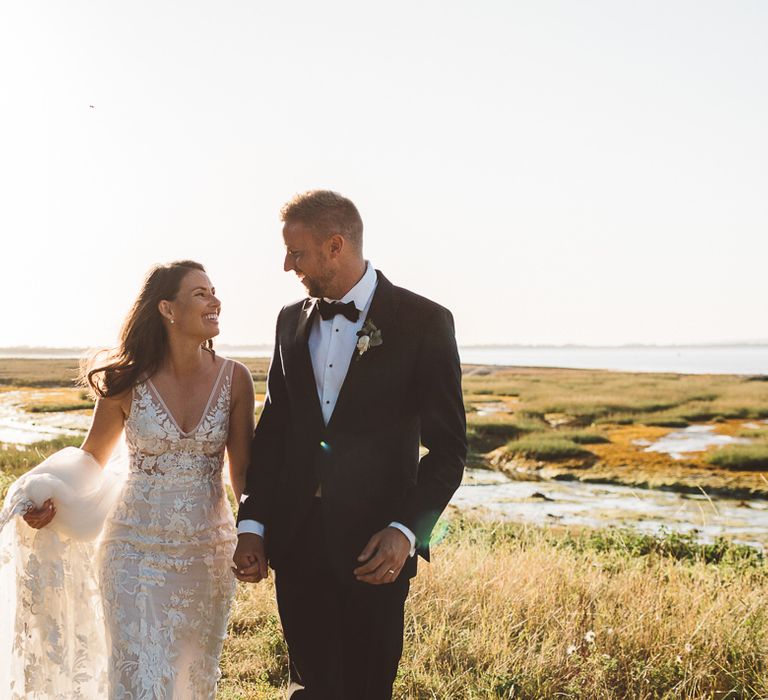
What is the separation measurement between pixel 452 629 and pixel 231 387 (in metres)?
2.44

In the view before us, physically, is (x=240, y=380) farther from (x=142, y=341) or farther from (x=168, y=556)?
(x=168, y=556)

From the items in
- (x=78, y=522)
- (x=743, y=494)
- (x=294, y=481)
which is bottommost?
(x=743, y=494)

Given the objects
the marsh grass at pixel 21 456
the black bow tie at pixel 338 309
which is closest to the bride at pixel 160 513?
the black bow tie at pixel 338 309

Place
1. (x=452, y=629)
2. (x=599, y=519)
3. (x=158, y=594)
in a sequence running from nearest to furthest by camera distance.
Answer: (x=158, y=594) → (x=452, y=629) → (x=599, y=519)

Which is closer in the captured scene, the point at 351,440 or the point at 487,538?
the point at 351,440

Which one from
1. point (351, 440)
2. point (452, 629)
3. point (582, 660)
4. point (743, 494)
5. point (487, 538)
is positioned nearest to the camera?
point (351, 440)

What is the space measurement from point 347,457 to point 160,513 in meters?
1.21

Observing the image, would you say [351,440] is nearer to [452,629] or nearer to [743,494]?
[452,629]

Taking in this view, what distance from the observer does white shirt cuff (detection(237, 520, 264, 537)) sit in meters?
3.46

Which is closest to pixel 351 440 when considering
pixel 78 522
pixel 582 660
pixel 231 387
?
pixel 231 387

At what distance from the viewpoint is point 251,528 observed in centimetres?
346

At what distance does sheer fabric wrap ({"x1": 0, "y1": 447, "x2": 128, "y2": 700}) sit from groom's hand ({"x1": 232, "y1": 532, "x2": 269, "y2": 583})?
1051mm

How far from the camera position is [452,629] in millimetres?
5410

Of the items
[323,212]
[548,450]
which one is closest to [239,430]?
[323,212]
